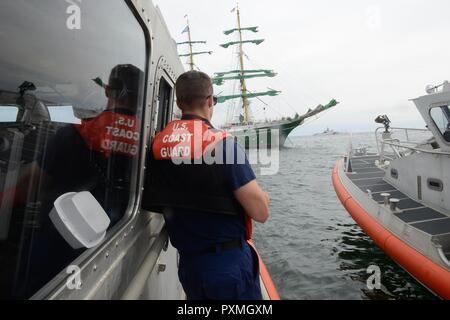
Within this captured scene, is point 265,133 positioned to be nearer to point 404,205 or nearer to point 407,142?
point 407,142

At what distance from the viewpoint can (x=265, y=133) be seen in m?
49.1

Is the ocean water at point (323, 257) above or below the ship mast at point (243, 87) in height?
below

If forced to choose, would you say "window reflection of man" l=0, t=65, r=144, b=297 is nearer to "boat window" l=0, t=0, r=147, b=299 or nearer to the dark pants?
"boat window" l=0, t=0, r=147, b=299

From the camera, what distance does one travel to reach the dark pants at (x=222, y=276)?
1801 millimetres

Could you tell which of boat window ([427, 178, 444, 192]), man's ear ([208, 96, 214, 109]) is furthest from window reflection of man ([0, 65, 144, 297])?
boat window ([427, 178, 444, 192])

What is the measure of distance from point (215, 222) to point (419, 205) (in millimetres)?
7522

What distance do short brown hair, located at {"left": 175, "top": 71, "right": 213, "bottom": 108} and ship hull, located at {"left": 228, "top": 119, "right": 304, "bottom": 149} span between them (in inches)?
1753

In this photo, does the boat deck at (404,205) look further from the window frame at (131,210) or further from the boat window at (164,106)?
the window frame at (131,210)

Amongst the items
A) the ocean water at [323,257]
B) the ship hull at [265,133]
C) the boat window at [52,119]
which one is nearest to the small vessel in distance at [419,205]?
the ocean water at [323,257]

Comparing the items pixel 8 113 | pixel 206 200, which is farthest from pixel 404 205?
pixel 8 113

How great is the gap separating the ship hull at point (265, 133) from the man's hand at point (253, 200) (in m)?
44.6

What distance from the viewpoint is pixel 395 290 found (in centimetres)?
598

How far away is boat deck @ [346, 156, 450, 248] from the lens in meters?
6.21
